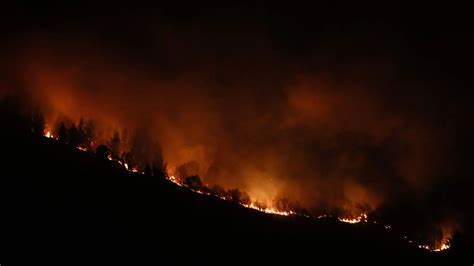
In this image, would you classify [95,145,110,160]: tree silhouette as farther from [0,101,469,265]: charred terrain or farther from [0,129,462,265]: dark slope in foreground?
[0,129,462,265]: dark slope in foreground

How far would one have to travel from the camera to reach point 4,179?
78812 mm

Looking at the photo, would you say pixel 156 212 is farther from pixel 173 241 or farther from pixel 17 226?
pixel 17 226

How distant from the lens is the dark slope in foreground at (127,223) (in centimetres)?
7169

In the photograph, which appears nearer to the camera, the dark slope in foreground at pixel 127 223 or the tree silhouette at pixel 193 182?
the dark slope in foreground at pixel 127 223

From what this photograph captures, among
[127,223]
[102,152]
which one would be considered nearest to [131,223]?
[127,223]

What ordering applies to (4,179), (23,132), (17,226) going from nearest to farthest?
(17,226) < (4,179) < (23,132)

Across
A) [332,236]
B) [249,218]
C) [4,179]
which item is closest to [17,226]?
[4,179]

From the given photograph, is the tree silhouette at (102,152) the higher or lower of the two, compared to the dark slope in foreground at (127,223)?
higher

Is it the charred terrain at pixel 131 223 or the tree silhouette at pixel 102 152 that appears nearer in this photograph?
the charred terrain at pixel 131 223

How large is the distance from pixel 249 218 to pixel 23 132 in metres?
50.7

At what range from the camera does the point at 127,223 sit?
89250 millimetres

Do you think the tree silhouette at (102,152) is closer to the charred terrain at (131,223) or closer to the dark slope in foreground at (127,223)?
the charred terrain at (131,223)

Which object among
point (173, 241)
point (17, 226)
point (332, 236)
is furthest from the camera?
point (332, 236)

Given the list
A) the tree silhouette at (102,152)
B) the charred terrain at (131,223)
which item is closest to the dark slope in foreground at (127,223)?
the charred terrain at (131,223)
